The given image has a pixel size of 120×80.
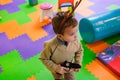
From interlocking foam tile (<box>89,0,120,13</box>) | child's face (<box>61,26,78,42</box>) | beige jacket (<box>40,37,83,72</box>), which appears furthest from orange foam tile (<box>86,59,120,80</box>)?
interlocking foam tile (<box>89,0,120,13</box>)

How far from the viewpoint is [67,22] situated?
81cm

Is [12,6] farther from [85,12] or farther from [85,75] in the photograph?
[85,75]

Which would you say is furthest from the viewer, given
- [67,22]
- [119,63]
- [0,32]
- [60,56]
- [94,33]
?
[0,32]

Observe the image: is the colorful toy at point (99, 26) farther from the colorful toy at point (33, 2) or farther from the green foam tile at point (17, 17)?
the colorful toy at point (33, 2)

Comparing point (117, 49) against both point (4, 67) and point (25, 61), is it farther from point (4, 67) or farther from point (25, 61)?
point (4, 67)

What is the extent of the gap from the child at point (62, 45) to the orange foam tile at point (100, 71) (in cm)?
41

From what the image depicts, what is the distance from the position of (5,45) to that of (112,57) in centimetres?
110

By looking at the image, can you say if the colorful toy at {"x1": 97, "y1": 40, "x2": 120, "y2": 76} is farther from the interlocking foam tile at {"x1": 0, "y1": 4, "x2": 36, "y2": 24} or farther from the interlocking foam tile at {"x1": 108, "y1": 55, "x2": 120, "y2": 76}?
the interlocking foam tile at {"x1": 0, "y1": 4, "x2": 36, "y2": 24}

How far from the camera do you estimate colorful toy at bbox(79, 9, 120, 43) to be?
1.55 meters

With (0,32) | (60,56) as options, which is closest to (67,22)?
(60,56)

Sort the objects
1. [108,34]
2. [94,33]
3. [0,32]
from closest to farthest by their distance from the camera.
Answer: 1. [94,33]
2. [108,34]
3. [0,32]

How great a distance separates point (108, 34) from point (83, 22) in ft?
0.93

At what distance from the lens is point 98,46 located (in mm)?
1679

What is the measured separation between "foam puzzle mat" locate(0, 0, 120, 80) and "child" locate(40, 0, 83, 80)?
1.40ft
